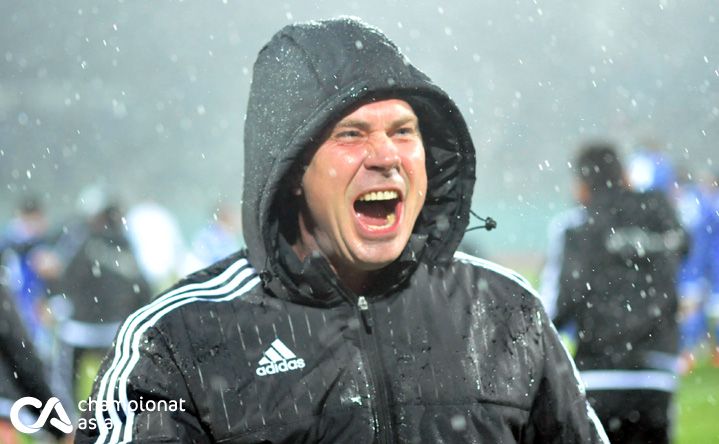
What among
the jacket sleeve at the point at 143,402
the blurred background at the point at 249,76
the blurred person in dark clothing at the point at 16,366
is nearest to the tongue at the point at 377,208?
the jacket sleeve at the point at 143,402

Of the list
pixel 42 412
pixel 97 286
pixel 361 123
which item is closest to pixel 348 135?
pixel 361 123

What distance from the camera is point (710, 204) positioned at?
11.4 m

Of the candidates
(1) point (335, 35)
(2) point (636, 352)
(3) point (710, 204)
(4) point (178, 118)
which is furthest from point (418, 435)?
(4) point (178, 118)

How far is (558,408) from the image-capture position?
105 inches

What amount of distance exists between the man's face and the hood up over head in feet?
0.14

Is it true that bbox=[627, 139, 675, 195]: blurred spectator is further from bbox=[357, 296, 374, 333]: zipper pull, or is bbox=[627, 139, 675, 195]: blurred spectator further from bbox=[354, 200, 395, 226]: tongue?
bbox=[357, 296, 374, 333]: zipper pull

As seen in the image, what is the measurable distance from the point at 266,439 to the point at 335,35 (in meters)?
1.02

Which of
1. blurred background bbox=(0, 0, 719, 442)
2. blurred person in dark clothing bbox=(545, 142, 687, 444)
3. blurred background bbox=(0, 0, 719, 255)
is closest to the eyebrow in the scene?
blurred person in dark clothing bbox=(545, 142, 687, 444)

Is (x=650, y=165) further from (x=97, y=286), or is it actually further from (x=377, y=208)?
(x=377, y=208)

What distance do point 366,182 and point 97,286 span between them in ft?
20.1

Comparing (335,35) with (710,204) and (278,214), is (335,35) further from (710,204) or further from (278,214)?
(710,204)

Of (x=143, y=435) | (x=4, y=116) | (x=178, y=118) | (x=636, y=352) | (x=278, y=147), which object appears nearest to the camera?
(x=143, y=435)

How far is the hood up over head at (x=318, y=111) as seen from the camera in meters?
2.68

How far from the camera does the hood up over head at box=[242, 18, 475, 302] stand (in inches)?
106
